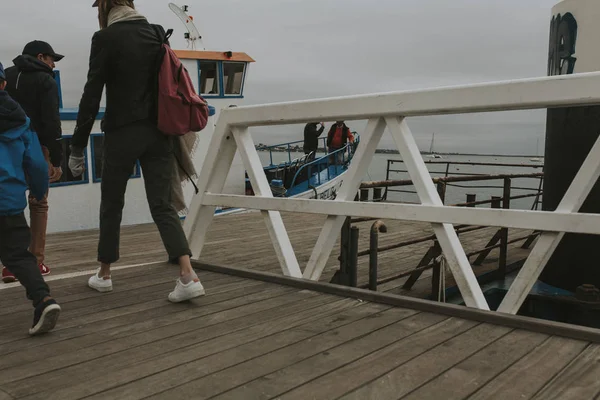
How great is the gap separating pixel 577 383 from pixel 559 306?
2.88 meters

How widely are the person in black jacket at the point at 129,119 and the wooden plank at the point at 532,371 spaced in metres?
1.81

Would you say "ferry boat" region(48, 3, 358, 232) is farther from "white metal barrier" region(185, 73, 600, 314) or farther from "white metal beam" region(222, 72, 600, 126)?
"white metal beam" region(222, 72, 600, 126)

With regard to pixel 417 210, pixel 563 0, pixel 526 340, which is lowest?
pixel 526 340

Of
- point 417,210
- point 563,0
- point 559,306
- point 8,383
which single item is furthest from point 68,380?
point 563,0

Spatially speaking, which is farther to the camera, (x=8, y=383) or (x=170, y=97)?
(x=170, y=97)

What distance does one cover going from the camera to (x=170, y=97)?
334 centimetres

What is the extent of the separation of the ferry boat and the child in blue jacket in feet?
20.7

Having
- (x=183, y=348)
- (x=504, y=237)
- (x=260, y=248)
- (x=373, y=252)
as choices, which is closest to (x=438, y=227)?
(x=373, y=252)

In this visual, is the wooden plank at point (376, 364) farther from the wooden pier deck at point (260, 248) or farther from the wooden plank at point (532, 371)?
the wooden pier deck at point (260, 248)

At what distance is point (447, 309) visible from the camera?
9.66 feet

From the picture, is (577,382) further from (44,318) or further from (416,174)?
(44,318)

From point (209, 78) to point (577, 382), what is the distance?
13544mm

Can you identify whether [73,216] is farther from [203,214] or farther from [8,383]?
[8,383]

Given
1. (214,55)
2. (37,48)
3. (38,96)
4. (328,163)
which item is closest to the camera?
(38,96)
